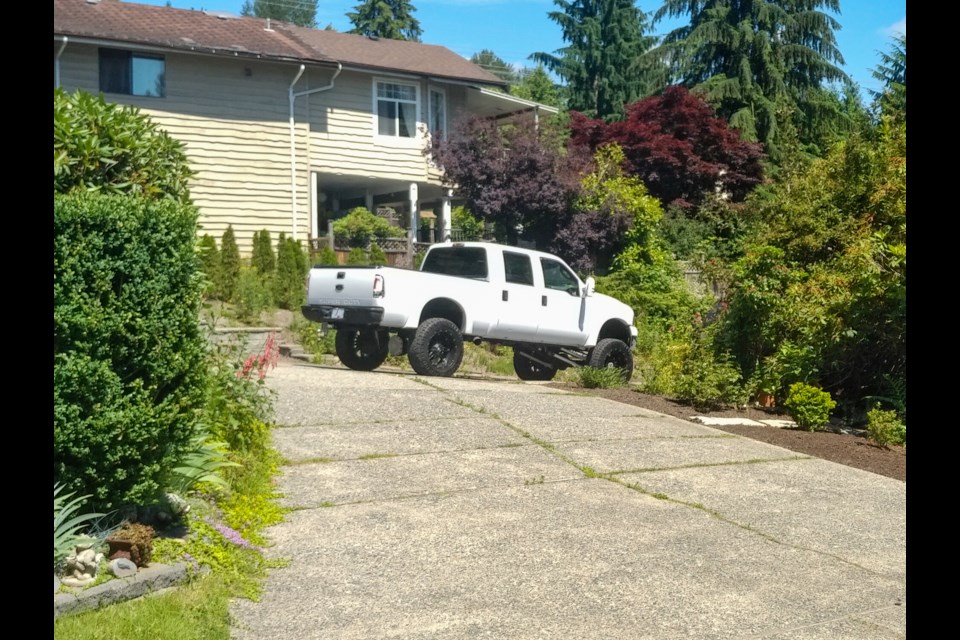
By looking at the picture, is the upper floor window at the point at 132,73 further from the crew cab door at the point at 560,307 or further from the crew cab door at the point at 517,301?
the crew cab door at the point at 560,307

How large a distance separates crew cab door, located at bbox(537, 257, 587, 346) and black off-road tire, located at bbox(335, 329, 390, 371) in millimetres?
2463

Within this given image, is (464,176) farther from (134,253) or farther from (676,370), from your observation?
(134,253)

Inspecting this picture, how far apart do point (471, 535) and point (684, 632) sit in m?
1.88

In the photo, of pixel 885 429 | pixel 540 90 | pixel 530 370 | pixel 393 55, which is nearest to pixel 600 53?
pixel 540 90

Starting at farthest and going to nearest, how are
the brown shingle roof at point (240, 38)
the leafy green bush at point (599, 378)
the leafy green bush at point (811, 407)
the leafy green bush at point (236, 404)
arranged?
the brown shingle roof at point (240, 38) < the leafy green bush at point (599, 378) < the leafy green bush at point (811, 407) < the leafy green bush at point (236, 404)

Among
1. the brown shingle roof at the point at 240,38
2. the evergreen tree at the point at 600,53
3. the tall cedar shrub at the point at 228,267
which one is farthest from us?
the evergreen tree at the point at 600,53

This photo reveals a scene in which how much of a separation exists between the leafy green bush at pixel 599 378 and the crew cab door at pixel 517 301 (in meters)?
1.16

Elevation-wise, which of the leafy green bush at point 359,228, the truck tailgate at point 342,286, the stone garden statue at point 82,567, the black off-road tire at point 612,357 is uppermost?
the leafy green bush at point 359,228

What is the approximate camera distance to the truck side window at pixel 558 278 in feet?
51.2

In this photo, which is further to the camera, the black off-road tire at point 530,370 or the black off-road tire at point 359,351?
the black off-road tire at point 530,370

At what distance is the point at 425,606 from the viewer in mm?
5266

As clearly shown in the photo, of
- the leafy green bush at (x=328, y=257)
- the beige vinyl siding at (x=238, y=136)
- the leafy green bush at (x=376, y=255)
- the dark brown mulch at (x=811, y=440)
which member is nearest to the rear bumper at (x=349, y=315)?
the dark brown mulch at (x=811, y=440)

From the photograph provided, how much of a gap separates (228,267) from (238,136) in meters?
5.33
